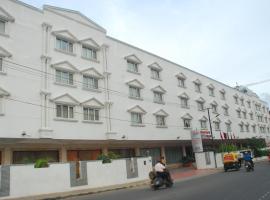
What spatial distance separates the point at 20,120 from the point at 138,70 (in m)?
16.4

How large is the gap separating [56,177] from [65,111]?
27.1 ft

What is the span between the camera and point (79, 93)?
90.5 feet

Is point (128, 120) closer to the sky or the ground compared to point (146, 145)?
closer to the sky

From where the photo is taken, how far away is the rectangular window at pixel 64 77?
1037 inches

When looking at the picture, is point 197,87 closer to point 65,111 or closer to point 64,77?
point 64,77

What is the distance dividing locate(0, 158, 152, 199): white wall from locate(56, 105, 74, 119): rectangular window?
5.89 metres

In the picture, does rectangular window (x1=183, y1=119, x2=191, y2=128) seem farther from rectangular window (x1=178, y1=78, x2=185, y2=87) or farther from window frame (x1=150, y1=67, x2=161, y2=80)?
window frame (x1=150, y1=67, x2=161, y2=80)

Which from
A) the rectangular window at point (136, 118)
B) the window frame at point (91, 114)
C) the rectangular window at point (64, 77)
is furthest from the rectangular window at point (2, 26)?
the rectangular window at point (136, 118)

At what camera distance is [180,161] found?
4244cm

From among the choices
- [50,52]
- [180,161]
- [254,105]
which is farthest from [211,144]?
[50,52]

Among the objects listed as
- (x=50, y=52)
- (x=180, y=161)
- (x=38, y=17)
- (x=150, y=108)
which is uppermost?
(x=38, y=17)

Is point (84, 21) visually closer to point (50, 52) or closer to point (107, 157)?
point (50, 52)

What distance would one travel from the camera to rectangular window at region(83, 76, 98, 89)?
94.1 ft

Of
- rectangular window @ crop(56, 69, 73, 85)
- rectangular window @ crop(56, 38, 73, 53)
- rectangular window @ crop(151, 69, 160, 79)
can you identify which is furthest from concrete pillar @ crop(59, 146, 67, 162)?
rectangular window @ crop(151, 69, 160, 79)
